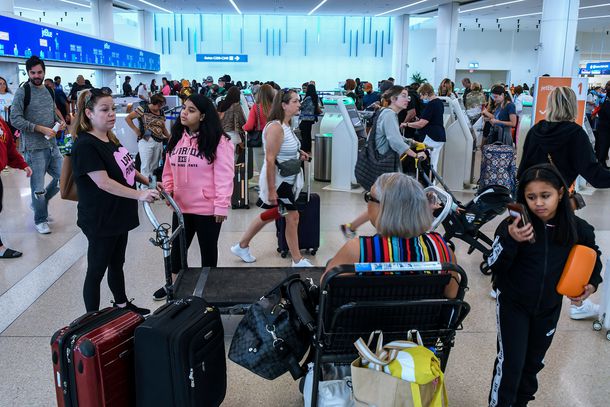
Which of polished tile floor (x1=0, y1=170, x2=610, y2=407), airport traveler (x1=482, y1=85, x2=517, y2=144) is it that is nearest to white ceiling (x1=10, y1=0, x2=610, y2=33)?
airport traveler (x1=482, y1=85, x2=517, y2=144)

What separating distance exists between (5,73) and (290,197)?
853 cm

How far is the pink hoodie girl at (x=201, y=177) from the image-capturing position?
344 centimetres

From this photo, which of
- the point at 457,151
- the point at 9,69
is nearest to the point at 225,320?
the point at 457,151

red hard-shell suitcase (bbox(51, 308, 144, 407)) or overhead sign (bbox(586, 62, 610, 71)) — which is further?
overhead sign (bbox(586, 62, 610, 71))

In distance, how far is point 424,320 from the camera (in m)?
2.12

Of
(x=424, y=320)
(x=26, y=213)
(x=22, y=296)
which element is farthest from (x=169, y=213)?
(x=424, y=320)

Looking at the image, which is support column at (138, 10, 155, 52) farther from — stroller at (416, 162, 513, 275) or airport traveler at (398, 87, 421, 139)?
stroller at (416, 162, 513, 275)

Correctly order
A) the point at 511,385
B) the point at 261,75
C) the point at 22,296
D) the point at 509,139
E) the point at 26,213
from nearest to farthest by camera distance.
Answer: the point at 511,385
the point at 22,296
the point at 26,213
the point at 509,139
the point at 261,75

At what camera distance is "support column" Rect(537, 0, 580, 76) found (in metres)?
12.4

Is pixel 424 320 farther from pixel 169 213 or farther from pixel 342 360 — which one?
pixel 169 213

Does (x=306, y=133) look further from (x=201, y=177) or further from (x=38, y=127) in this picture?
(x=201, y=177)

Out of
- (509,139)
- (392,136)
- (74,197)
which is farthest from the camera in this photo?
(509,139)

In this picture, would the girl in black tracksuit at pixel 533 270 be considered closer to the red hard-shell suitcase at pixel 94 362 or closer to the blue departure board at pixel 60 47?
the red hard-shell suitcase at pixel 94 362

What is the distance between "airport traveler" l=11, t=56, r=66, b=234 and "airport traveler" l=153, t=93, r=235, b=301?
2.47m
